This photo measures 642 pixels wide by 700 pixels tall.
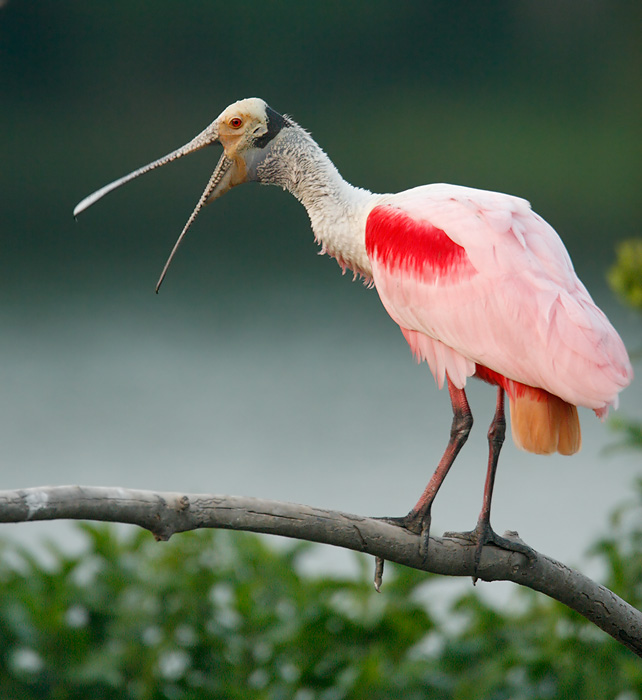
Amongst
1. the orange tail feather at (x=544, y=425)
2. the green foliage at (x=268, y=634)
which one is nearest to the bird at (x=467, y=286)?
the orange tail feather at (x=544, y=425)

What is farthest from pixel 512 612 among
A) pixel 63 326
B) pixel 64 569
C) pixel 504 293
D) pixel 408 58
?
pixel 63 326

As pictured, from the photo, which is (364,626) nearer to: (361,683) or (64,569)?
(361,683)

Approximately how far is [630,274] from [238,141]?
114cm

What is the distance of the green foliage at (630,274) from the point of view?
2.41 metres

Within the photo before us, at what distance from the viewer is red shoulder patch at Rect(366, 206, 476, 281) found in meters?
1.58

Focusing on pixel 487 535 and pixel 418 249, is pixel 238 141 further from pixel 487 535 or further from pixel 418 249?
pixel 487 535

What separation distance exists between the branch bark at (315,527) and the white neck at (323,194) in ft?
1.62

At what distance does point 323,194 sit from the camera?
1.72m

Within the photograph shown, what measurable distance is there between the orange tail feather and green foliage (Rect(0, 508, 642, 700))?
108 cm

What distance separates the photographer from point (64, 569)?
257cm

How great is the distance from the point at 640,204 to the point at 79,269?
3.21m

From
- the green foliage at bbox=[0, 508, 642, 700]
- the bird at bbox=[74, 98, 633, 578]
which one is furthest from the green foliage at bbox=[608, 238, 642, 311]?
the bird at bbox=[74, 98, 633, 578]

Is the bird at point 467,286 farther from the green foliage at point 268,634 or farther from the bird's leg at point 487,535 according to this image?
the green foliage at point 268,634

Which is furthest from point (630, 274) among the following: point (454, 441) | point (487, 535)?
point (487, 535)
